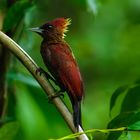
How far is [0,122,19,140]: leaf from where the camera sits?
315cm

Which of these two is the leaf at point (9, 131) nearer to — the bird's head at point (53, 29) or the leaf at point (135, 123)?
the leaf at point (135, 123)

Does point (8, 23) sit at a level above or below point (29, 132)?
above

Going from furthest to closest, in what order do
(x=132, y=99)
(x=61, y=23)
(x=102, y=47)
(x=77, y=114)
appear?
(x=102, y=47)
(x=61, y=23)
(x=132, y=99)
(x=77, y=114)

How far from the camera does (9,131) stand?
3.19m

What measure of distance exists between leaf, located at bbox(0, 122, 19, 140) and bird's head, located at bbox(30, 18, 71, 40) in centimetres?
77

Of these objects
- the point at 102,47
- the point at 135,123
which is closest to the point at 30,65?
the point at 135,123

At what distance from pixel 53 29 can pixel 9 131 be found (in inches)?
34.9

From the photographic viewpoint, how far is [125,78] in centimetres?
717

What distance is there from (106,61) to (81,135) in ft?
16.5

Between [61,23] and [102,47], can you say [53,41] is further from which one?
[102,47]

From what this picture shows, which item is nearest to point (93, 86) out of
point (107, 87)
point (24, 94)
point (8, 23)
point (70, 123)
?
point (107, 87)

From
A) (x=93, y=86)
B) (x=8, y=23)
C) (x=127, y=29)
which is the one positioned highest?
(x=8, y=23)

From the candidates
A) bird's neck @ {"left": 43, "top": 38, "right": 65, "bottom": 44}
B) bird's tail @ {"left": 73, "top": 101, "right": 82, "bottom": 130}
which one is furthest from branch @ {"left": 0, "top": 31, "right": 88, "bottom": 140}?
bird's neck @ {"left": 43, "top": 38, "right": 65, "bottom": 44}

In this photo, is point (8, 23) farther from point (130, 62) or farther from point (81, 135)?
point (130, 62)
